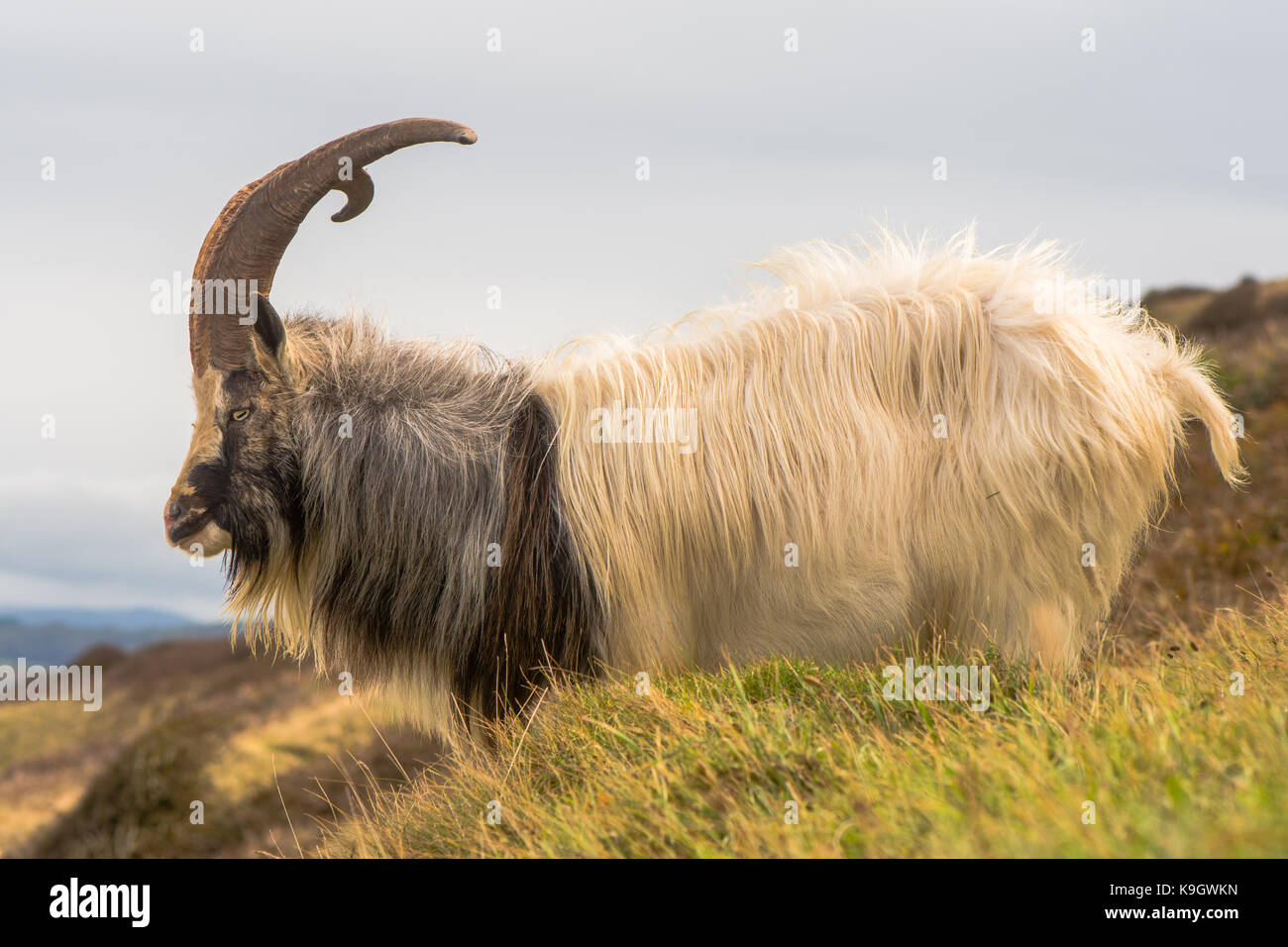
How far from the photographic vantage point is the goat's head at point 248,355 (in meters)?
5.64

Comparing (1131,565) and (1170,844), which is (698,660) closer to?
(1131,565)

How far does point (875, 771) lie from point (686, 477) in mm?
2105

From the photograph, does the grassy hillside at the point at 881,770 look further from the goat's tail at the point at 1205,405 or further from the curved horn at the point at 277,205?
the curved horn at the point at 277,205

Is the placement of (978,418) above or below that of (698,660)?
above

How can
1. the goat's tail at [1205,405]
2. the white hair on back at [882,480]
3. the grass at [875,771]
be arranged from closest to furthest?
the grass at [875,771], the white hair on back at [882,480], the goat's tail at [1205,405]

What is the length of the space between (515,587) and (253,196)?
2.52 m

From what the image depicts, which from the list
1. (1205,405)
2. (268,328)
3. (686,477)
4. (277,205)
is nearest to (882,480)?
(686,477)

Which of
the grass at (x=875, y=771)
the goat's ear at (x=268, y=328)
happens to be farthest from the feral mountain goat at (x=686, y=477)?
the grass at (x=875, y=771)

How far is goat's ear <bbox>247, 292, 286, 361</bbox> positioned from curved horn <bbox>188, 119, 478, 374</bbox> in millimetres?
289

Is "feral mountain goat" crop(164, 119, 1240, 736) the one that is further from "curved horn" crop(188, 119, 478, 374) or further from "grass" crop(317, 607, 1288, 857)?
"grass" crop(317, 607, 1288, 857)

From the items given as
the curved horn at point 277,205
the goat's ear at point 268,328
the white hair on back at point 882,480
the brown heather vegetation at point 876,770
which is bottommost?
the brown heather vegetation at point 876,770
